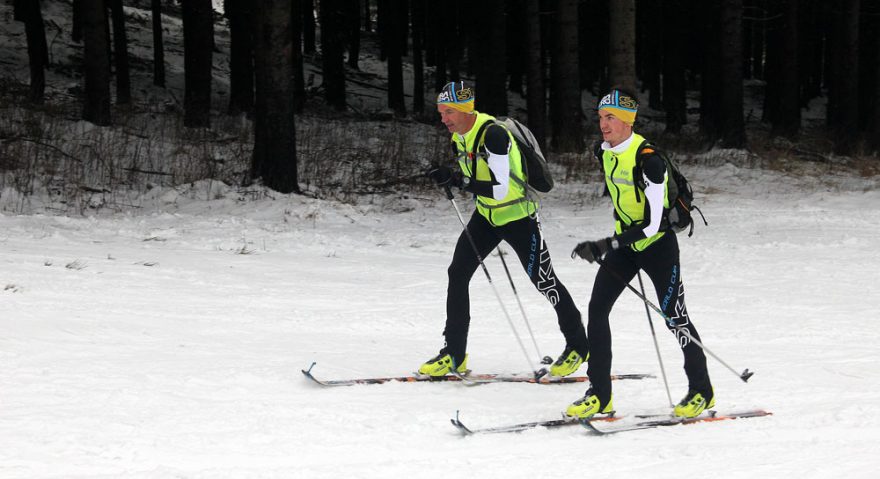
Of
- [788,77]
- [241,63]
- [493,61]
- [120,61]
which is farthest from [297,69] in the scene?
[788,77]

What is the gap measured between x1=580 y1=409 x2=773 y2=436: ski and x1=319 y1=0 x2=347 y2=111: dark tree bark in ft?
68.6

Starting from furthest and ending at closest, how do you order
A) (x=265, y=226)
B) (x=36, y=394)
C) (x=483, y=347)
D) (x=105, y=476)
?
1. (x=265, y=226)
2. (x=483, y=347)
3. (x=36, y=394)
4. (x=105, y=476)

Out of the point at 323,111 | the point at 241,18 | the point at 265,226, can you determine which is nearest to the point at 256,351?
the point at 265,226

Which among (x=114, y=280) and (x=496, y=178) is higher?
(x=496, y=178)

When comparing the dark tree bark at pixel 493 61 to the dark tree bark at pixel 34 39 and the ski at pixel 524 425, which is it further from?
the ski at pixel 524 425

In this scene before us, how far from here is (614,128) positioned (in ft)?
17.5

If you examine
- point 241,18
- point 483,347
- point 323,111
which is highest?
point 241,18

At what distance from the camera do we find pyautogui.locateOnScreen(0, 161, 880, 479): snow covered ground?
187 inches

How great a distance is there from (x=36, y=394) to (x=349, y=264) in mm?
5601

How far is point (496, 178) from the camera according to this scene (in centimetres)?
615

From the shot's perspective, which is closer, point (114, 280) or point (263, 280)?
point (114, 280)

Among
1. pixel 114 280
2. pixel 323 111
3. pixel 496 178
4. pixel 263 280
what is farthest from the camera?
pixel 323 111

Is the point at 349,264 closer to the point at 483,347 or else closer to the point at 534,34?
the point at 483,347

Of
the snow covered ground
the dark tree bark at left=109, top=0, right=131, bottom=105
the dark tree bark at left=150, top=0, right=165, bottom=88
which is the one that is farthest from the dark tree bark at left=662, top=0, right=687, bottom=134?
the dark tree bark at left=109, top=0, right=131, bottom=105
